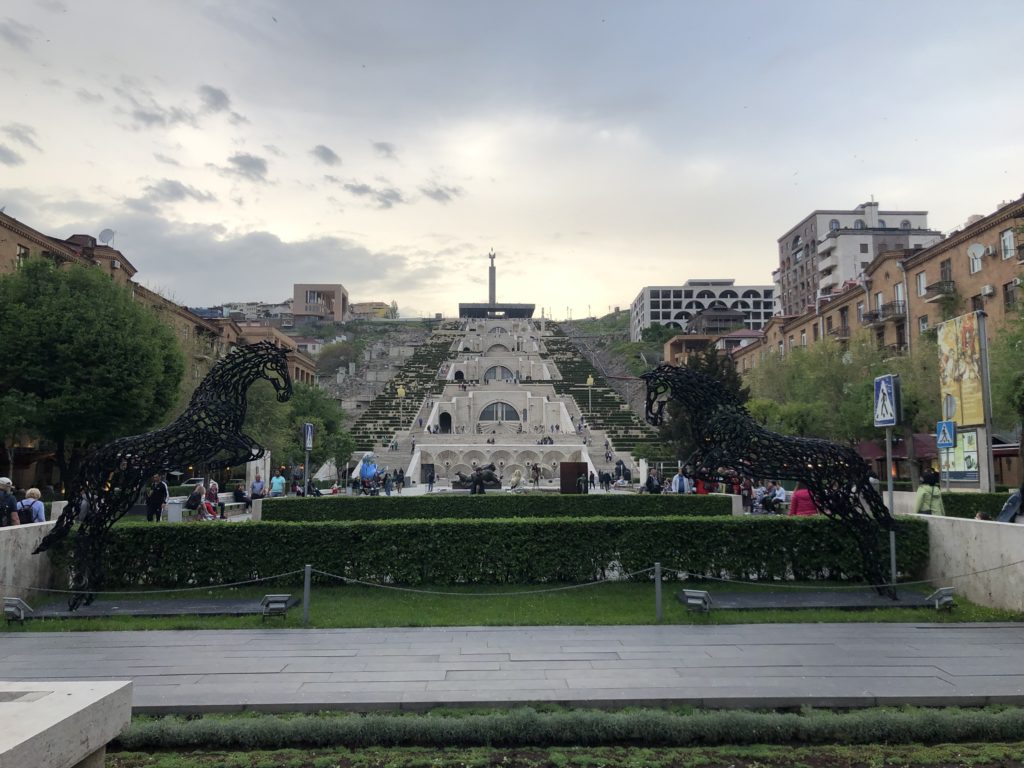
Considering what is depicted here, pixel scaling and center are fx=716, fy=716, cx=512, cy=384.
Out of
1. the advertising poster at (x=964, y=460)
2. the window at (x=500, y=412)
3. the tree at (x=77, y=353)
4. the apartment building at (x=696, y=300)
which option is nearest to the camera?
the advertising poster at (x=964, y=460)

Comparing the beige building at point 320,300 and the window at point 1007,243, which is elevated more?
the beige building at point 320,300

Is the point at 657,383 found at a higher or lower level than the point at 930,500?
higher

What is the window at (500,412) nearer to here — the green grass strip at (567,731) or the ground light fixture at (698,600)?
the ground light fixture at (698,600)

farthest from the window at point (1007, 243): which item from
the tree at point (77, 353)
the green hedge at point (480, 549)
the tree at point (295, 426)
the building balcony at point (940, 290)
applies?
the tree at point (77, 353)

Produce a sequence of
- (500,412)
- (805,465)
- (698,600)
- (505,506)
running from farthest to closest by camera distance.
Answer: (500,412) < (505,506) < (805,465) < (698,600)

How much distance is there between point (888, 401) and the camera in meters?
12.1

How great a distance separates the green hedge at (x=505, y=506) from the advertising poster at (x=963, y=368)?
6.32 m

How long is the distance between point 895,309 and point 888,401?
32858mm

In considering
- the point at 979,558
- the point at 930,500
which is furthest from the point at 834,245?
the point at 979,558

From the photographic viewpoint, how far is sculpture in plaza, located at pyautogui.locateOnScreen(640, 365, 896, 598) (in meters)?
11.0

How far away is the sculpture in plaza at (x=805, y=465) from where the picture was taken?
11.0m

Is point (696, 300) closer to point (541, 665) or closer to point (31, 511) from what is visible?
point (31, 511)

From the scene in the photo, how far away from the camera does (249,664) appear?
7.91 m

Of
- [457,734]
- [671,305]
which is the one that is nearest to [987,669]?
[457,734]
